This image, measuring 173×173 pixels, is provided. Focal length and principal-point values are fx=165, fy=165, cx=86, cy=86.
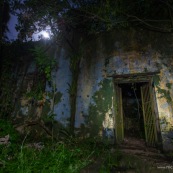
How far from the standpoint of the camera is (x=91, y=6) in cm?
545

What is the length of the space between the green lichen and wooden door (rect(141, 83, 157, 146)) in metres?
1.34

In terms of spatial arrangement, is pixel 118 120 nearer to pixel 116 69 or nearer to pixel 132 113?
pixel 116 69

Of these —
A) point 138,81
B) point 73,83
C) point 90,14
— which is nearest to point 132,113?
point 138,81

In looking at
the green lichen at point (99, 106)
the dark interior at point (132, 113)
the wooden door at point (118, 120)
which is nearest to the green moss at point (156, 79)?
the wooden door at point (118, 120)

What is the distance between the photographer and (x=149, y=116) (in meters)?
6.07

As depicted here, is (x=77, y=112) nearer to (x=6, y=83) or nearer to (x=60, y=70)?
(x=60, y=70)

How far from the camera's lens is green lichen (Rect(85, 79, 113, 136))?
6.20 meters

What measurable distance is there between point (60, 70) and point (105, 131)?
3.30 meters

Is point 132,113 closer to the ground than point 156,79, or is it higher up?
closer to the ground

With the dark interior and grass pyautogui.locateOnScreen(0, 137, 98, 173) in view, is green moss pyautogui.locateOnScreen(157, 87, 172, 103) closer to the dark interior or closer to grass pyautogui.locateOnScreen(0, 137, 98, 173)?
the dark interior

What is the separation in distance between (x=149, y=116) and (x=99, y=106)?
6.13ft

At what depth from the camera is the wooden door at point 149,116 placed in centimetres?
580

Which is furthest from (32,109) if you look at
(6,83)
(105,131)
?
(105,131)

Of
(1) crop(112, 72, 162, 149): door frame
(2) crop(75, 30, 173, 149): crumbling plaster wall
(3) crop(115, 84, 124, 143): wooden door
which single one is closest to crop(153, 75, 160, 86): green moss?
(2) crop(75, 30, 173, 149): crumbling plaster wall
